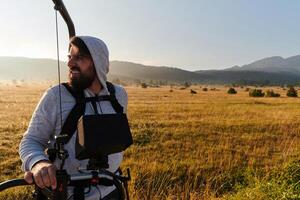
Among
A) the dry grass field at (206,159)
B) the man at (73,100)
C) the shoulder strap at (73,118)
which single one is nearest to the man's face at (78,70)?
the man at (73,100)

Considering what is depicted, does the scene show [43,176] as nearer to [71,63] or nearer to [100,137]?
[100,137]

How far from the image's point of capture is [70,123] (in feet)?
11.3

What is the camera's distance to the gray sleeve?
3252 mm

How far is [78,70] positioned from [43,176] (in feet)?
3.40

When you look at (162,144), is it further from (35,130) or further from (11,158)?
(35,130)

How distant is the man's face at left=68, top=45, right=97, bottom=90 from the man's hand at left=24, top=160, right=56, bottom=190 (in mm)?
846

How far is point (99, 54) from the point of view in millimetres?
3553

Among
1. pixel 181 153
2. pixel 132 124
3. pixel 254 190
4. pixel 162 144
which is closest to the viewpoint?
pixel 254 190

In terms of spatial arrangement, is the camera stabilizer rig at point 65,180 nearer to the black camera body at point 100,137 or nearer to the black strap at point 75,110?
the black camera body at point 100,137

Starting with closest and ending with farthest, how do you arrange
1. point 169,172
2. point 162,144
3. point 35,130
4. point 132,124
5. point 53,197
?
point 53,197 < point 35,130 < point 169,172 < point 162,144 < point 132,124

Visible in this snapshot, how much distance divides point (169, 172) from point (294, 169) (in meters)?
4.21

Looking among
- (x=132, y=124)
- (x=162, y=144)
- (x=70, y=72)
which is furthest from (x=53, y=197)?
(x=132, y=124)

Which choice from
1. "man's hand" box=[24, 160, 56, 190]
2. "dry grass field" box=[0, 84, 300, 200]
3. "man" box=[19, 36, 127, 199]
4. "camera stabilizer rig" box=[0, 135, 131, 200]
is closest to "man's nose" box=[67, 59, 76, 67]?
"man" box=[19, 36, 127, 199]

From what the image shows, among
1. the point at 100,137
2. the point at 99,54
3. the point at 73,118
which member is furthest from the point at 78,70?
the point at 100,137
